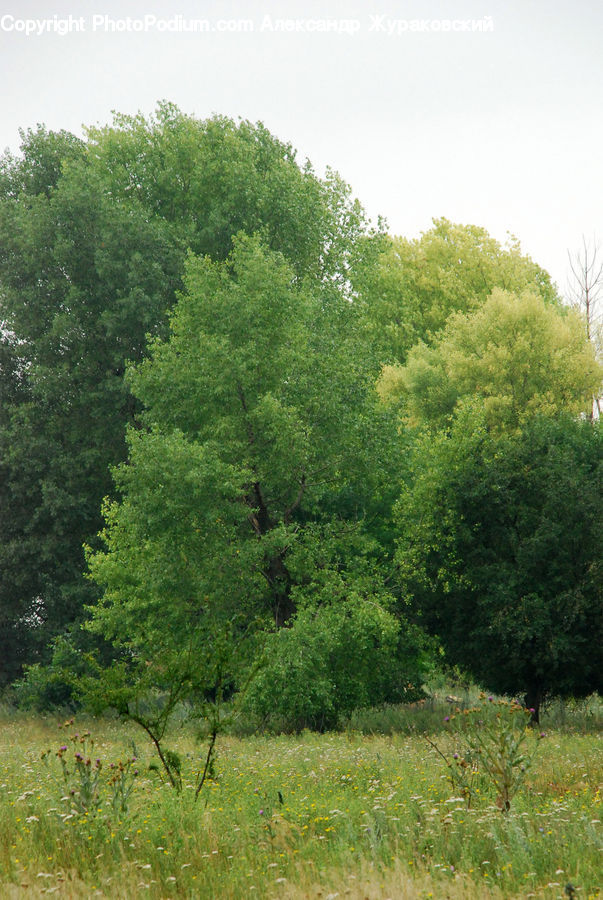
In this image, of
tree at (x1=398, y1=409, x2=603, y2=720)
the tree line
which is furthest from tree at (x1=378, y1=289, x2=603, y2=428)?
tree at (x1=398, y1=409, x2=603, y2=720)

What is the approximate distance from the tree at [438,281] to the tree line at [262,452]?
5028mm

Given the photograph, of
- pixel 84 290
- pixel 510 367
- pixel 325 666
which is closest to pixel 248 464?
pixel 325 666

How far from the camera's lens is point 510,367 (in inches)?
1280

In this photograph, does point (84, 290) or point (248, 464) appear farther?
point (84, 290)

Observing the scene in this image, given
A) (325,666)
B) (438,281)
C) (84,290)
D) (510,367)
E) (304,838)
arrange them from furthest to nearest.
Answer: (438,281) < (510,367) < (84,290) < (325,666) < (304,838)

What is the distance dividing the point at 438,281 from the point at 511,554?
788 inches

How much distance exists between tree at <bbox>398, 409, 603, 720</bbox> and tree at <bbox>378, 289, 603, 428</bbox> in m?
7.14

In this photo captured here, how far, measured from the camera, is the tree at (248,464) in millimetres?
22156

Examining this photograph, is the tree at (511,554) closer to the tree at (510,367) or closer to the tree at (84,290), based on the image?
the tree at (510,367)

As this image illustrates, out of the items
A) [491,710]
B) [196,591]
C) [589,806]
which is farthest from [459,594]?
[589,806]

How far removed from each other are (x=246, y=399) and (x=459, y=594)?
7.74 metres

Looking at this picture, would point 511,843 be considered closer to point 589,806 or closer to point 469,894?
point 469,894

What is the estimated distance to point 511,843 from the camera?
738cm

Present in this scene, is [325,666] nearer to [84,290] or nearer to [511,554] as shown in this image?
[511,554]
